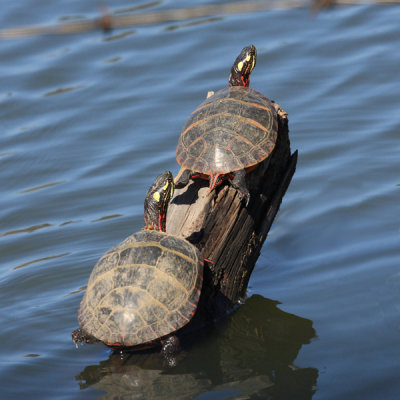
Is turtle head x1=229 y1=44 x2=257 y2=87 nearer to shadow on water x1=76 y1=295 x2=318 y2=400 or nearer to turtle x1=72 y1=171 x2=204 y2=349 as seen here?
turtle x1=72 y1=171 x2=204 y2=349

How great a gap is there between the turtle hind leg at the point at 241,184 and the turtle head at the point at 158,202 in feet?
1.41

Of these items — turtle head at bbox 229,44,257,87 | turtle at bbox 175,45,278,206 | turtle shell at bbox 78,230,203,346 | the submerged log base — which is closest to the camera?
turtle shell at bbox 78,230,203,346

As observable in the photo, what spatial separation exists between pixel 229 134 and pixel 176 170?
241 centimetres

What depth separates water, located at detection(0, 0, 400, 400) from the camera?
3.93 metres

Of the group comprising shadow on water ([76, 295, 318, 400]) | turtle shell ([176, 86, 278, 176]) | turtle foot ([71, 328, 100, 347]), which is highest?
turtle shell ([176, 86, 278, 176])

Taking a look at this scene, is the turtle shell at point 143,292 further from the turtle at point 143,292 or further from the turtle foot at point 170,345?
the turtle foot at point 170,345

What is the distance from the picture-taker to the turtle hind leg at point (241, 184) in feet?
13.4

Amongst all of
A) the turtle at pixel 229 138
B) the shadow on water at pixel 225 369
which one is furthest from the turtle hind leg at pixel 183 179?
the shadow on water at pixel 225 369

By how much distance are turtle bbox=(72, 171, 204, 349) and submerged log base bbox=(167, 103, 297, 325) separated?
0.89ft

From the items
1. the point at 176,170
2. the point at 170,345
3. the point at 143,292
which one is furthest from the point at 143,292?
the point at 176,170

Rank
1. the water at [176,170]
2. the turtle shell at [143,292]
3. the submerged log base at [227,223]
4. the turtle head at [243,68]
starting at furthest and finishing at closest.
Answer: the turtle head at [243,68]
the submerged log base at [227,223]
the water at [176,170]
the turtle shell at [143,292]

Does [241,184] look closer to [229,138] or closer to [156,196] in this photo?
[229,138]

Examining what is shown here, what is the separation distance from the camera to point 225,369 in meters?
3.92

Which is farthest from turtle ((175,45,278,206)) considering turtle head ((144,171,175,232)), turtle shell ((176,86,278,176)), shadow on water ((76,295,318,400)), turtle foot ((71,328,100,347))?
turtle foot ((71,328,100,347))
